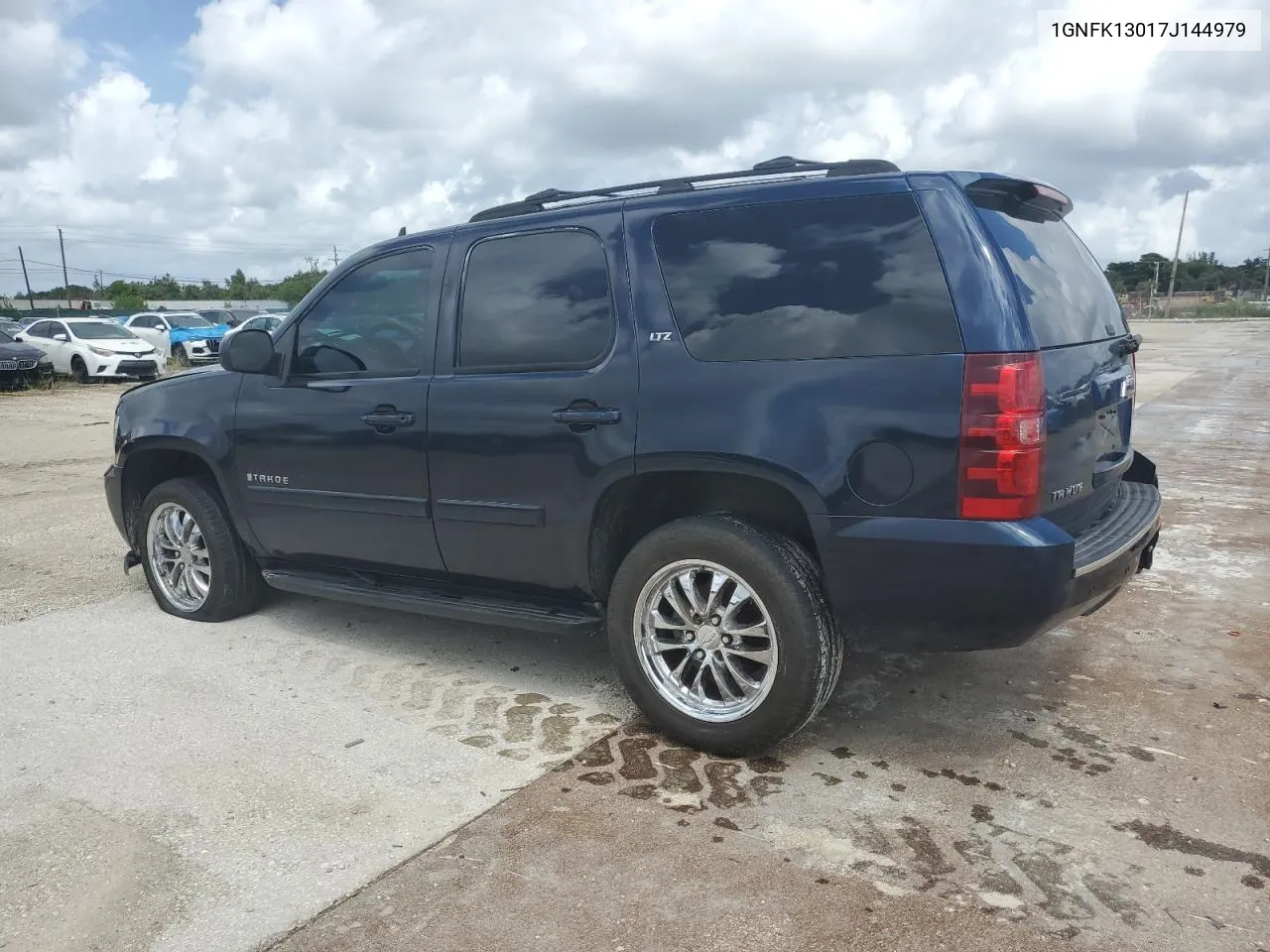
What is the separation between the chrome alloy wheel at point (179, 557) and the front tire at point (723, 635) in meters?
2.57

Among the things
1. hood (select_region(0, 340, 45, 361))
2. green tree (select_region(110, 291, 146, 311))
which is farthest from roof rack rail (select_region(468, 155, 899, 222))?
green tree (select_region(110, 291, 146, 311))

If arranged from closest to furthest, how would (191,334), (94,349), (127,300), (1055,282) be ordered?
1. (1055,282)
2. (94,349)
3. (191,334)
4. (127,300)

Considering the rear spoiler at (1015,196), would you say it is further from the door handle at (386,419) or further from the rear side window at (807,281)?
the door handle at (386,419)

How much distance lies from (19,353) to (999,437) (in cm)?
2148

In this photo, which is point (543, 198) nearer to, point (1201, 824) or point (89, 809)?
point (89, 809)

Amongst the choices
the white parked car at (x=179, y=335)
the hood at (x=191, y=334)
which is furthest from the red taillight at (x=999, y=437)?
the hood at (x=191, y=334)

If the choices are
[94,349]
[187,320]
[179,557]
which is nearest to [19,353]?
[94,349]

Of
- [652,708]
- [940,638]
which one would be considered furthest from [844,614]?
[652,708]

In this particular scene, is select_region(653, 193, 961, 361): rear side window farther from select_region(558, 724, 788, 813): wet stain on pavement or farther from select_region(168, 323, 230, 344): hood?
select_region(168, 323, 230, 344): hood

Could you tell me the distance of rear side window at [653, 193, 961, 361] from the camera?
3168mm

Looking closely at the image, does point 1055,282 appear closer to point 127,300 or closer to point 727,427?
point 727,427

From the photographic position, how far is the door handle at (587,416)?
365 cm

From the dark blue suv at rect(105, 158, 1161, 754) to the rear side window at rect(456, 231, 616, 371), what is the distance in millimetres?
12

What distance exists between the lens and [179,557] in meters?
5.29
